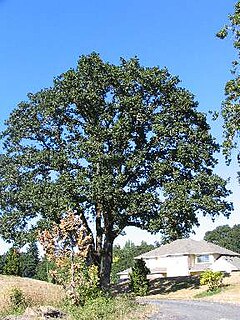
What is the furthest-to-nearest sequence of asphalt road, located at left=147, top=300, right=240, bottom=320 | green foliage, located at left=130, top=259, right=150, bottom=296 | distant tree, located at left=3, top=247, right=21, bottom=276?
distant tree, located at left=3, top=247, right=21, bottom=276 < green foliage, located at left=130, top=259, right=150, bottom=296 < asphalt road, located at left=147, top=300, right=240, bottom=320

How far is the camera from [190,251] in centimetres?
5800

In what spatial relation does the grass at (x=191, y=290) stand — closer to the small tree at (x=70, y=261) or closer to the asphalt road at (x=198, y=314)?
the asphalt road at (x=198, y=314)

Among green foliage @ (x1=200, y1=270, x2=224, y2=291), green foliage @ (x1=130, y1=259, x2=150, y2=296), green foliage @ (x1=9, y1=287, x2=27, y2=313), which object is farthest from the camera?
green foliage @ (x1=130, y1=259, x2=150, y2=296)

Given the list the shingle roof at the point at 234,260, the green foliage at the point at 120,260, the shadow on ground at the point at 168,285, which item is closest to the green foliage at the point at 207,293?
the shadow on ground at the point at 168,285

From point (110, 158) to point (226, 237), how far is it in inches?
3536

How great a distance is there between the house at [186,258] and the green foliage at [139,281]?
75.8ft

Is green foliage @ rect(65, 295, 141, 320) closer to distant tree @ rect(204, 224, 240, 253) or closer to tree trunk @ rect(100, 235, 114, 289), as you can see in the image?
tree trunk @ rect(100, 235, 114, 289)

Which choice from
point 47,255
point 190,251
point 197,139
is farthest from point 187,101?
point 190,251

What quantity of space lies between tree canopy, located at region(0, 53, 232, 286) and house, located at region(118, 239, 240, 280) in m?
27.6

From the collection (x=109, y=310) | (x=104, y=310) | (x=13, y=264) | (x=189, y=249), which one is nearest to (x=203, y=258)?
(x=189, y=249)

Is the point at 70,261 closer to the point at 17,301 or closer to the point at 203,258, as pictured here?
the point at 17,301

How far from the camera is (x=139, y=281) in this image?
32.2 metres

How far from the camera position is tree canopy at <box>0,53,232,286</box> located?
28.0 meters

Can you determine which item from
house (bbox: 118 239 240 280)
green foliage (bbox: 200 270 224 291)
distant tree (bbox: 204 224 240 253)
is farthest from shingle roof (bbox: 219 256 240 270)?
distant tree (bbox: 204 224 240 253)
